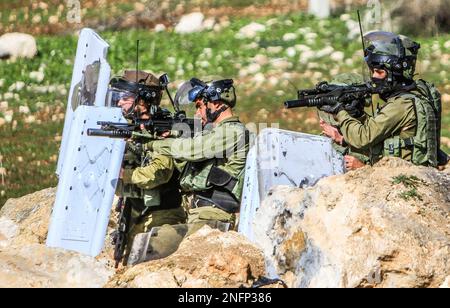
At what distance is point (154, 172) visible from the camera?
12.0 metres

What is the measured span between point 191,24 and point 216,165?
703 inches

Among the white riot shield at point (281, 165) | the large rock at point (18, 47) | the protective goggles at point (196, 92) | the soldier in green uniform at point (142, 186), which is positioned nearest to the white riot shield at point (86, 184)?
the soldier in green uniform at point (142, 186)

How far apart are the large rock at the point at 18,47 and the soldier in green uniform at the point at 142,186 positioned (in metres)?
15.6

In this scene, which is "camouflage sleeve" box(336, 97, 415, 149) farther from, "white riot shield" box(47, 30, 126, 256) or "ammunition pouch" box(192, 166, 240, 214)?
"white riot shield" box(47, 30, 126, 256)

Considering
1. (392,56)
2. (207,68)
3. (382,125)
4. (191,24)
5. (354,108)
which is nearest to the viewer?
(382,125)

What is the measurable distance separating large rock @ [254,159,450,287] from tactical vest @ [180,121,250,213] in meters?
1.21

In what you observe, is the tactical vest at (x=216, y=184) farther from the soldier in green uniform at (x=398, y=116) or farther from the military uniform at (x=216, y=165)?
the soldier in green uniform at (x=398, y=116)

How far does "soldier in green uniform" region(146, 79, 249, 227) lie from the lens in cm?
1162

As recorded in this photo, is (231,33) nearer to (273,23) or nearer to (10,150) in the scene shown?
(273,23)

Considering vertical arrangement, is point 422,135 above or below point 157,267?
above

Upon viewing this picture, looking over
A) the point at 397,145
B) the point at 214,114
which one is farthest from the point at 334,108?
the point at 214,114

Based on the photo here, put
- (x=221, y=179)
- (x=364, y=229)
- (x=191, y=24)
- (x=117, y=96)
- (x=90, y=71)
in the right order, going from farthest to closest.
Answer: (x=191, y=24) → (x=90, y=71) → (x=117, y=96) → (x=221, y=179) → (x=364, y=229)

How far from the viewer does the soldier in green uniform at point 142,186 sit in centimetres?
1228

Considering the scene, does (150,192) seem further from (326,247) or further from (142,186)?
(326,247)
